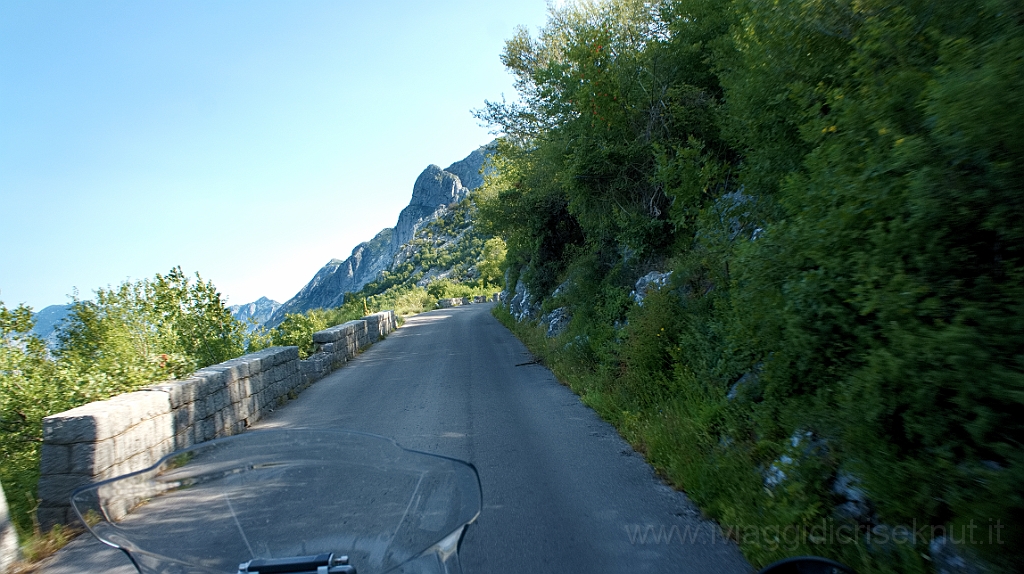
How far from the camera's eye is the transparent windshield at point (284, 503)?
212 cm

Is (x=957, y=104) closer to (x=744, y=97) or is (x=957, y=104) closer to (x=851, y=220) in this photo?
(x=851, y=220)

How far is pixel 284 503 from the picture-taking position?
8.07 feet

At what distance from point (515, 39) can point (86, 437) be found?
17.3 metres

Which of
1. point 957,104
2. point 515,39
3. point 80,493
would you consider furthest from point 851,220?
point 515,39

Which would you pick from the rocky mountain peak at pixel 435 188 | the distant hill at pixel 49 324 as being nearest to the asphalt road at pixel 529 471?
the distant hill at pixel 49 324

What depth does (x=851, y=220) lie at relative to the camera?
A: 380cm

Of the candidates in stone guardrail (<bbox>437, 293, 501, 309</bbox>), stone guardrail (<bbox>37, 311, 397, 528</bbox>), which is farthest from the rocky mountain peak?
stone guardrail (<bbox>37, 311, 397, 528</bbox>)

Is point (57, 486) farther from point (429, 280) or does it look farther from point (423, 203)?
point (423, 203)

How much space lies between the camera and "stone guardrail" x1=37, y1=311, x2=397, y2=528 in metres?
4.68

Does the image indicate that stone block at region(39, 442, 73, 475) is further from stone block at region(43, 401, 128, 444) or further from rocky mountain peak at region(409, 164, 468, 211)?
rocky mountain peak at region(409, 164, 468, 211)

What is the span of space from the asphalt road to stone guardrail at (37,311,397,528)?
48cm

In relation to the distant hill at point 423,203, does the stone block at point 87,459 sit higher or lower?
lower

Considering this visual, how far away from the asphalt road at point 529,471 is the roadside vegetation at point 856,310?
357mm

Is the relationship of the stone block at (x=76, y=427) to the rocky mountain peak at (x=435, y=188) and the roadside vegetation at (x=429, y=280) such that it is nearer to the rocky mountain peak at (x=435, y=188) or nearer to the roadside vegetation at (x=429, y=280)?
the roadside vegetation at (x=429, y=280)
